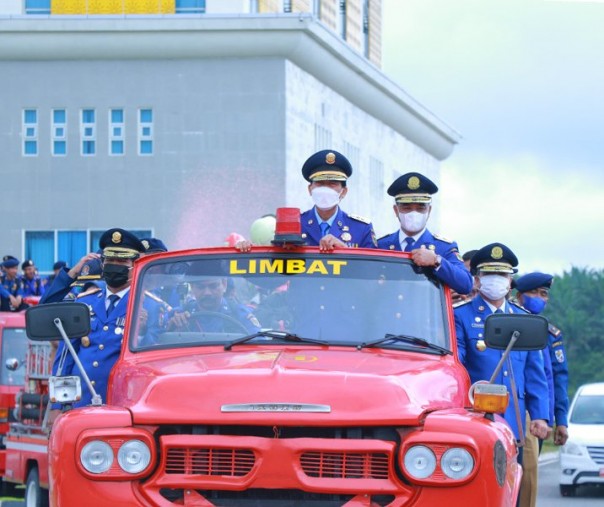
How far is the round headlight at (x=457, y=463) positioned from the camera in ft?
22.8

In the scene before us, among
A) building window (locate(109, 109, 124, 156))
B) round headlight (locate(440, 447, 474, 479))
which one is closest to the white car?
round headlight (locate(440, 447, 474, 479))

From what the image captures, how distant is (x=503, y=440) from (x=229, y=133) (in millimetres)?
47884

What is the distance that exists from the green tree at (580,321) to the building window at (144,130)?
61.0m

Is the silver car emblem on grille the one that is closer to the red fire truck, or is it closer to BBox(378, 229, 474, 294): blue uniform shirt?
the red fire truck

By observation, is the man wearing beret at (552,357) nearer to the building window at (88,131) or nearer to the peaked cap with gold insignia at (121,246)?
the peaked cap with gold insignia at (121,246)

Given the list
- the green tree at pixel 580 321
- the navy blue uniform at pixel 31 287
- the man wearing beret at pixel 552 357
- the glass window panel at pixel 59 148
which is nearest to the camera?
the man wearing beret at pixel 552 357

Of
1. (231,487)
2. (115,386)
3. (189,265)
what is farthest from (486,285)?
(231,487)

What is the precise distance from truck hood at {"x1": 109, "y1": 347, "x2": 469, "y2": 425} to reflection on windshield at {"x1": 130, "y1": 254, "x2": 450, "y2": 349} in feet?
0.89

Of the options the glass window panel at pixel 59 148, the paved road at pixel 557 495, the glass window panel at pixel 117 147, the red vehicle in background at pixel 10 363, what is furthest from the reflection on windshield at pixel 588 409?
the glass window panel at pixel 59 148

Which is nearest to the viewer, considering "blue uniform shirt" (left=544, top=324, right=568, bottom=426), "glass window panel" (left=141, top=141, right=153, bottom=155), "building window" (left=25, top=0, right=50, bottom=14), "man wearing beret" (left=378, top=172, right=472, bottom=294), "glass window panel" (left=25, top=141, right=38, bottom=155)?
"man wearing beret" (left=378, top=172, right=472, bottom=294)

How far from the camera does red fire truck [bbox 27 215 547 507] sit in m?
6.95

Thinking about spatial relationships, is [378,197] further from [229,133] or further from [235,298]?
[235,298]

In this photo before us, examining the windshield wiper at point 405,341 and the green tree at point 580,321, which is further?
the green tree at point 580,321

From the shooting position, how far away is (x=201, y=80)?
183 ft
